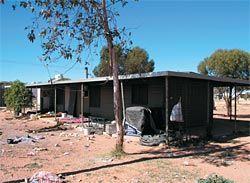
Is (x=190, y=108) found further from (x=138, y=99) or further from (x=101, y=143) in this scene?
(x=101, y=143)

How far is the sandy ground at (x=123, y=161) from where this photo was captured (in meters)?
7.56

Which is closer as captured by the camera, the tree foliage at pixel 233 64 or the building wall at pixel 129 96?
the building wall at pixel 129 96

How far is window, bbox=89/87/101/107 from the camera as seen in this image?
21125 mm

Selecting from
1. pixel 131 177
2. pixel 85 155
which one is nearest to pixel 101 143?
pixel 85 155

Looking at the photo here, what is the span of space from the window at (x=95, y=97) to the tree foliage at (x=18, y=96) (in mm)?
6490

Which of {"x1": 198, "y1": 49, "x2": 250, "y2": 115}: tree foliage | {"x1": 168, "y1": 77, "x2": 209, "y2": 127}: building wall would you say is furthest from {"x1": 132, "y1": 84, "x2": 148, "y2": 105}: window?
{"x1": 198, "y1": 49, "x2": 250, "y2": 115}: tree foliage

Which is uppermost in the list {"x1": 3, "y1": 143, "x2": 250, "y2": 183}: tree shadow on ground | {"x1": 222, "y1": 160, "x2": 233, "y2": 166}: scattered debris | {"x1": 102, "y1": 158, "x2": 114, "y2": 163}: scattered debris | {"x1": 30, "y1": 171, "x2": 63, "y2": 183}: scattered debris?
{"x1": 30, "y1": 171, "x2": 63, "y2": 183}: scattered debris

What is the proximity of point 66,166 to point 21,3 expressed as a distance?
14.1 feet

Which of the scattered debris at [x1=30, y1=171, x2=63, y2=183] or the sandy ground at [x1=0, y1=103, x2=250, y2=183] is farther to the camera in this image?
the sandy ground at [x1=0, y1=103, x2=250, y2=183]

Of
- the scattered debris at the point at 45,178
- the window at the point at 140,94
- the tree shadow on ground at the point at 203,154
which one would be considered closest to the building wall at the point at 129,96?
the window at the point at 140,94

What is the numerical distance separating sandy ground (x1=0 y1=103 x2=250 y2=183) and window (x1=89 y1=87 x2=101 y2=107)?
8.07 metres

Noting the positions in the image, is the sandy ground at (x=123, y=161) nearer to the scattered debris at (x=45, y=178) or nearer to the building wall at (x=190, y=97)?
the scattered debris at (x=45, y=178)

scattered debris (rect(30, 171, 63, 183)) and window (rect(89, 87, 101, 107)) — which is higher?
window (rect(89, 87, 101, 107))

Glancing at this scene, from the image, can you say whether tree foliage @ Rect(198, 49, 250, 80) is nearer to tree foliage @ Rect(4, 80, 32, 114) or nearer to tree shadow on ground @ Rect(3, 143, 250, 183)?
tree foliage @ Rect(4, 80, 32, 114)
